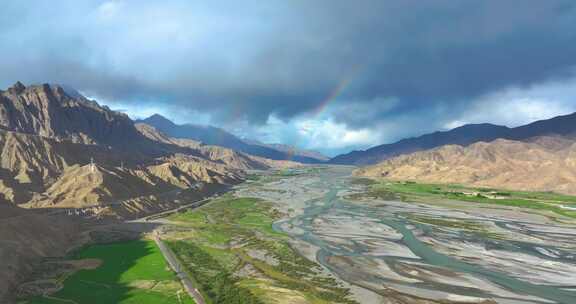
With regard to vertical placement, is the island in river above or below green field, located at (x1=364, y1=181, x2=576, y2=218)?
below

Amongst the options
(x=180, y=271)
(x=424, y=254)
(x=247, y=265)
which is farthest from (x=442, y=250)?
(x=180, y=271)

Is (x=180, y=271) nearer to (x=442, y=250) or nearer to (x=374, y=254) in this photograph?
(x=374, y=254)

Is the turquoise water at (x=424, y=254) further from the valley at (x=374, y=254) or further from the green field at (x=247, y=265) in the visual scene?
the green field at (x=247, y=265)

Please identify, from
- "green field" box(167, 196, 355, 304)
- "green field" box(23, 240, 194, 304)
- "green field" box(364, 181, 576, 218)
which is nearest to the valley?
"green field" box(167, 196, 355, 304)

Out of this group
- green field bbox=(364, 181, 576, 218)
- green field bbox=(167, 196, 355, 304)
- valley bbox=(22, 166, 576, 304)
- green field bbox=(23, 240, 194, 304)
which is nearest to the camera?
green field bbox=(23, 240, 194, 304)

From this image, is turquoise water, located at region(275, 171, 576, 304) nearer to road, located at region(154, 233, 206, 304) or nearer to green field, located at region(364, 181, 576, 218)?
road, located at region(154, 233, 206, 304)

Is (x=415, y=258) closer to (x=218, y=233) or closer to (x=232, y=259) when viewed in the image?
(x=232, y=259)

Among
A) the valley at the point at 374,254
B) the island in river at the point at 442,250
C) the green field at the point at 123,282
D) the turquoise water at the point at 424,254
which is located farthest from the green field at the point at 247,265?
the turquoise water at the point at 424,254
